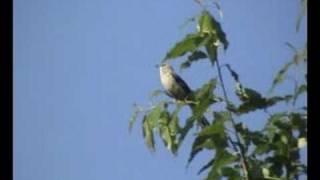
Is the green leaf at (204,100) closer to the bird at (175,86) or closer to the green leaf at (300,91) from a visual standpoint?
the bird at (175,86)

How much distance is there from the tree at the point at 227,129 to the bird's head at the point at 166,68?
0.34 feet

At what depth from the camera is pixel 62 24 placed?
1.01 m

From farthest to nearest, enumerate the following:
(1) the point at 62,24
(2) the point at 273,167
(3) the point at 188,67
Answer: (1) the point at 62,24, (3) the point at 188,67, (2) the point at 273,167

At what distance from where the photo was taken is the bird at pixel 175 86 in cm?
84

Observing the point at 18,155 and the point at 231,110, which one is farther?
the point at 18,155

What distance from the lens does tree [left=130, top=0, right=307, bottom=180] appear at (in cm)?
78

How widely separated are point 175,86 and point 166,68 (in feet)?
0.25

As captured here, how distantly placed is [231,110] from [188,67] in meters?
0.14

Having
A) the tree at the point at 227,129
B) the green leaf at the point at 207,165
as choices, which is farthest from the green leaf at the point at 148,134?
the green leaf at the point at 207,165

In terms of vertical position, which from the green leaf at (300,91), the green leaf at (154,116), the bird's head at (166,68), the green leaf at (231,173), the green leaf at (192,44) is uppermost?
the green leaf at (192,44)

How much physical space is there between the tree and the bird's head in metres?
0.10

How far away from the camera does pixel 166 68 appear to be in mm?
955
